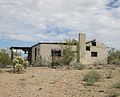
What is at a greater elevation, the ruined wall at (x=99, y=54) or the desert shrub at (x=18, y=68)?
the ruined wall at (x=99, y=54)

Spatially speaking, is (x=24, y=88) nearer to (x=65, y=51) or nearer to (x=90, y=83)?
(x=90, y=83)

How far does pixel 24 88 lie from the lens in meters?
17.0

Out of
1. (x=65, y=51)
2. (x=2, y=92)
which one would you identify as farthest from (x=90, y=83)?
(x=65, y=51)

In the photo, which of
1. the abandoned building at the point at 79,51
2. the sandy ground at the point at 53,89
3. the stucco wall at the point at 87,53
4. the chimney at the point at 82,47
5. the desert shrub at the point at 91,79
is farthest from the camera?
the stucco wall at the point at 87,53

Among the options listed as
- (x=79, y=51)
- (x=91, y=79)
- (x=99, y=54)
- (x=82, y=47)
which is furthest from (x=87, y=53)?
(x=91, y=79)

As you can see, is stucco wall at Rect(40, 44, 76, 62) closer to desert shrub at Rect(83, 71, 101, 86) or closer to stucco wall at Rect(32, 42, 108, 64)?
stucco wall at Rect(32, 42, 108, 64)

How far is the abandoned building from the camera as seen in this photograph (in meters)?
44.3

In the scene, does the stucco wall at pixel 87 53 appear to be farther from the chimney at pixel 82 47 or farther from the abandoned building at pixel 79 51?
the chimney at pixel 82 47

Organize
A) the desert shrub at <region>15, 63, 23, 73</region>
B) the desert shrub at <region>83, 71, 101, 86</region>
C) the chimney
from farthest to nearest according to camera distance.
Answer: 1. the chimney
2. the desert shrub at <region>15, 63, 23, 73</region>
3. the desert shrub at <region>83, 71, 101, 86</region>

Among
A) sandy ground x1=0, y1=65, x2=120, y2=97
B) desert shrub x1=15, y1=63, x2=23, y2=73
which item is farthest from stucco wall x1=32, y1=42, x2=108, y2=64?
sandy ground x1=0, y1=65, x2=120, y2=97

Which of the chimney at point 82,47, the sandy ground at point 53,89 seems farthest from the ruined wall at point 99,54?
the sandy ground at point 53,89

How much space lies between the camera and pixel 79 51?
4488 centimetres

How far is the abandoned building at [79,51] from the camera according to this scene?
145 ft

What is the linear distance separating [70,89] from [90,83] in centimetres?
166
